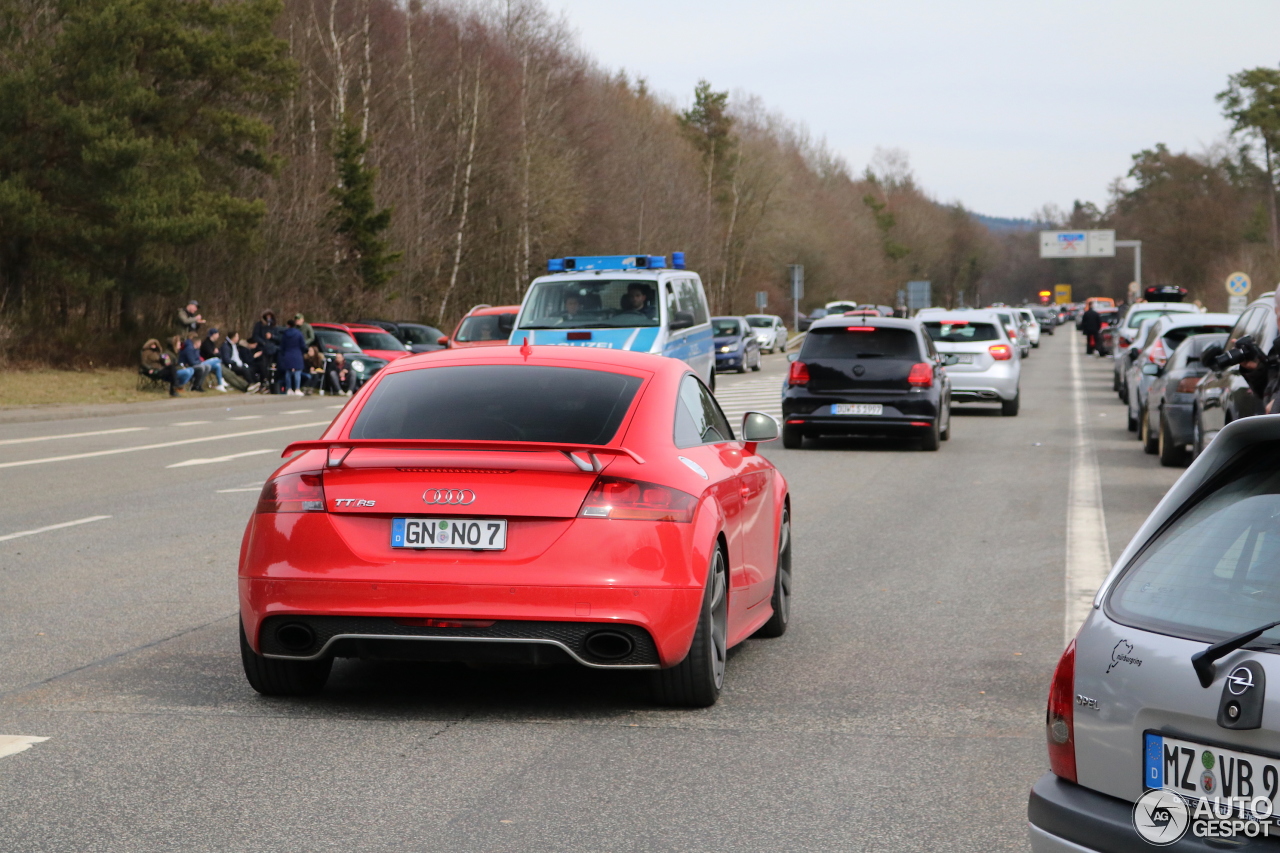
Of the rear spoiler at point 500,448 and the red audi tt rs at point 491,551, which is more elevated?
the rear spoiler at point 500,448

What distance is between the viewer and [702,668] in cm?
623

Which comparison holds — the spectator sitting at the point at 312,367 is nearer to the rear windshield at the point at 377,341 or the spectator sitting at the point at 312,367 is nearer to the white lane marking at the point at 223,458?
the rear windshield at the point at 377,341

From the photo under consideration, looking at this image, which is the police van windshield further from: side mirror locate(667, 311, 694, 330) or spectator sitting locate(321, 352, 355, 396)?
spectator sitting locate(321, 352, 355, 396)

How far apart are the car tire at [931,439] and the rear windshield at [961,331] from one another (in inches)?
269

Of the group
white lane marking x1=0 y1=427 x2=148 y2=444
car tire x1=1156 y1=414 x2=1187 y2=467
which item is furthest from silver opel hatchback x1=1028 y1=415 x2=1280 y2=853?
white lane marking x1=0 y1=427 x2=148 y2=444

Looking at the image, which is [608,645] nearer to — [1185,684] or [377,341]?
[1185,684]

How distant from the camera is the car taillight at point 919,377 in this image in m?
19.3

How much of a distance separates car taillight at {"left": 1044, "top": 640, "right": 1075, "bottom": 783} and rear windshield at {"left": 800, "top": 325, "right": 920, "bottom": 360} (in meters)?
16.1

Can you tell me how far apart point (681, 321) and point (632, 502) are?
16293mm

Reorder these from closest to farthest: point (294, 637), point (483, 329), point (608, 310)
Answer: point (294, 637) < point (608, 310) < point (483, 329)

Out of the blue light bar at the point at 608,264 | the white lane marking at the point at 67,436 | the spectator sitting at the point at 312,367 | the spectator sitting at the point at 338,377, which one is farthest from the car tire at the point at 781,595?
the spectator sitting at the point at 312,367

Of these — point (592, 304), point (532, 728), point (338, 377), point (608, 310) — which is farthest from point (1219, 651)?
point (338, 377)

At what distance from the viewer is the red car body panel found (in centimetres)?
583

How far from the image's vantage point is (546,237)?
220ft
